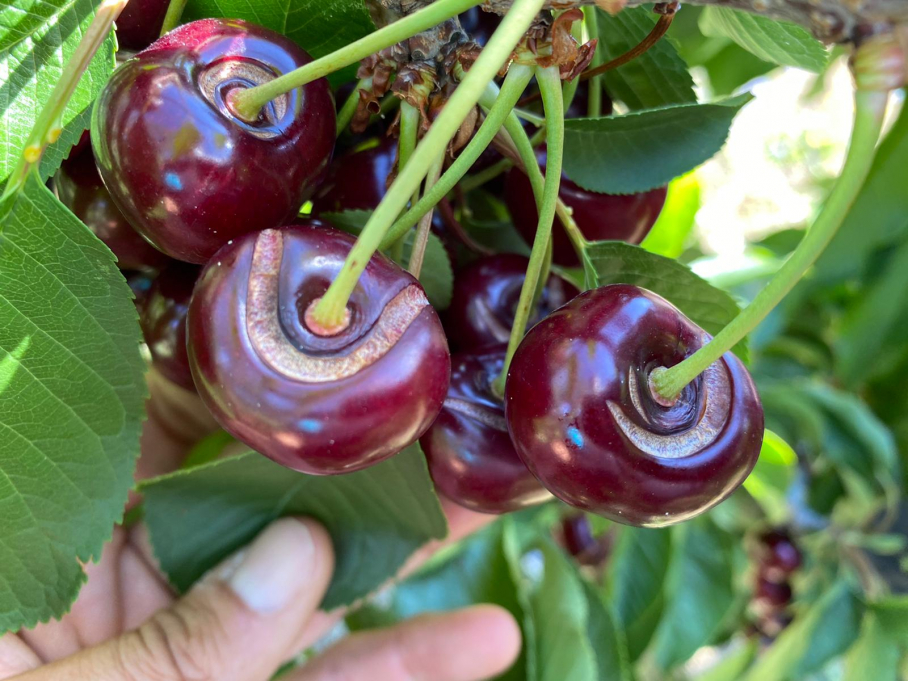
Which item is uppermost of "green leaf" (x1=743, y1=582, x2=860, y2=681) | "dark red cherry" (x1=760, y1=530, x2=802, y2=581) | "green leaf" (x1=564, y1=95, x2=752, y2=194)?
"green leaf" (x1=564, y1=95, x2=752, y2=194)

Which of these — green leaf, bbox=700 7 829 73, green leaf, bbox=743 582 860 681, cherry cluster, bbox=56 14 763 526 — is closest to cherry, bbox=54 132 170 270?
cherry cluster, bbox=56 14 763 526

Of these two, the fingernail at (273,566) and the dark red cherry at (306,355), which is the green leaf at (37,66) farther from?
the fingernail at (273,566)

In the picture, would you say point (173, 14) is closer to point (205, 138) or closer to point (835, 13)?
point (205, 138)

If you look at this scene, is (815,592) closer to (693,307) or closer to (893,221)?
(893,221)

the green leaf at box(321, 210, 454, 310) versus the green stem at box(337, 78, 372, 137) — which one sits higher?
the green stem at box(337, 78, 372, 137)

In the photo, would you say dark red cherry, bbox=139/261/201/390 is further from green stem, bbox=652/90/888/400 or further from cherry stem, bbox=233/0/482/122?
green stem, bbox=652/90/888/400

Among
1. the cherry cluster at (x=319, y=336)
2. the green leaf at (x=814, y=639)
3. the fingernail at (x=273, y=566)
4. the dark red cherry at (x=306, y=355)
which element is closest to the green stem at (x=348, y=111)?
the cherry cluster at (x=319, y=336)

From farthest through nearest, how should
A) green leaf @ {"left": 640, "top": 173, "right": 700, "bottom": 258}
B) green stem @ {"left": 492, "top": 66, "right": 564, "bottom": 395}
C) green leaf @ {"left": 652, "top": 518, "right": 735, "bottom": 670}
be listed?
green leaf @ {"left": 652, "top": 518, "right": 735, "bottom": 670} → green leaf @ {"left": 640, "top": 173, "right": 700, "bottom": 258} → green stem @ {"left": 492, "top": 66, "right": 564, "bottom": 395}
